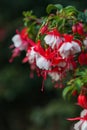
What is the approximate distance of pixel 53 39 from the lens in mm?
1862

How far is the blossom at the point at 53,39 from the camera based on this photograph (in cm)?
187

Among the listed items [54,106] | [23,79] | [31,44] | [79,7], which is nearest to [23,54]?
[23,79]

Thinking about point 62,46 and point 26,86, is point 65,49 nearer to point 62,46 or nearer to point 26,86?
point 62,46

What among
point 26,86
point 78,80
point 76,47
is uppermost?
point 76,47

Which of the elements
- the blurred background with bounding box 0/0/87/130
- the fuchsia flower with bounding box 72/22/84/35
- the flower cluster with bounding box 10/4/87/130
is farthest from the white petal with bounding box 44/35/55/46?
the blurred background with bounding box 0/0/87/130

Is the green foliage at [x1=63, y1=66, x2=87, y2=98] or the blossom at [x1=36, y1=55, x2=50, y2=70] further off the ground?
the blossom at [x1=36, y1=55, x2=50, y2=70]

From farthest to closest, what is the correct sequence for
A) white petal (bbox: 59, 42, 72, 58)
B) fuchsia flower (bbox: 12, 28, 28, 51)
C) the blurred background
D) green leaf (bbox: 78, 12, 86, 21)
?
the blurred background, fuchsia flower (bbox: 12, 28, 28, 51), green leaf (bbox: 78, 12, 86, 21), white petal (bbox: 59, 42, 72, 58)

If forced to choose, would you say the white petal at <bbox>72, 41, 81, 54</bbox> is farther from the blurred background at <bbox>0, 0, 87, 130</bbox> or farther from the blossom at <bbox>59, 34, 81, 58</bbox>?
the blurred background at <bbox>0, 0, 87, 130</bbox>

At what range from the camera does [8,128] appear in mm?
5340

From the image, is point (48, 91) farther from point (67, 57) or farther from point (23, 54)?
point (67, 57)

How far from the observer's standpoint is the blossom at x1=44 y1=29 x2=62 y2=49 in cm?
187

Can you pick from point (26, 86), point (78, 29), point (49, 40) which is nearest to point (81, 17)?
point (78, 29)

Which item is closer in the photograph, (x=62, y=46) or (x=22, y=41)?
(x=62, y=46)

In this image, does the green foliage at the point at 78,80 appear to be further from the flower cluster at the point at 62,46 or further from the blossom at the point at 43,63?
the blossom at the point at 43,63
